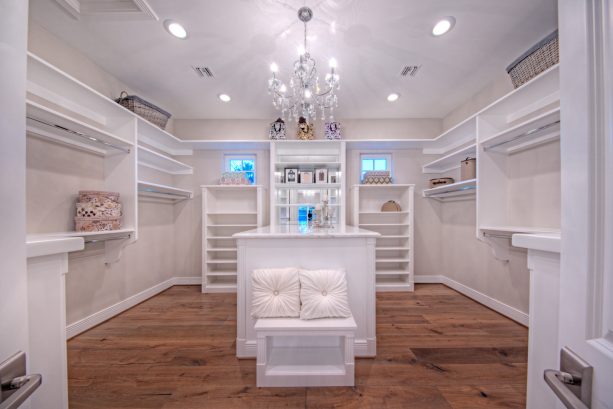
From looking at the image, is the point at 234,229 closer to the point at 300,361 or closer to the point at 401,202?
the point at 300,361

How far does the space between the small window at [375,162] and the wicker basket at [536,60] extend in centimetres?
197

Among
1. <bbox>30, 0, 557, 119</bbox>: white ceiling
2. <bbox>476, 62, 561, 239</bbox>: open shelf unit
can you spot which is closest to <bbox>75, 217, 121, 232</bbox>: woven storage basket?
<bbox>30, 0, 557, 119</bbox>: white ceiling

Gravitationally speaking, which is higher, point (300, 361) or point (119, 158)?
point (119, 158)

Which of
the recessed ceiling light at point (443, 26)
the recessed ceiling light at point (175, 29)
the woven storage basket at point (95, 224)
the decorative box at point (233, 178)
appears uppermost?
the recessed ceiling light at point (175, 29)

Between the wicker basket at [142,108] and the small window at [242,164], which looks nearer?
the wicker basket at [142,108]

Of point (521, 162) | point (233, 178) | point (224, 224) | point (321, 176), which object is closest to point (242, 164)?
point (233, 178)

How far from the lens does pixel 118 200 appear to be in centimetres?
238

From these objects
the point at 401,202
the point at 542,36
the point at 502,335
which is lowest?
the point at 502,335

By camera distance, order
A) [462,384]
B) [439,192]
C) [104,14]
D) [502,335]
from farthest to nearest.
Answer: [439,192] → [502,335] → [104,14] → [462,384]

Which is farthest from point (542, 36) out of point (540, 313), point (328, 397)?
point (328, 397)

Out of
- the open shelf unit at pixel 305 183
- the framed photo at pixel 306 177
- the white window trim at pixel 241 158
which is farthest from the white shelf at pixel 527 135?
the white window trim at pixel 241 158

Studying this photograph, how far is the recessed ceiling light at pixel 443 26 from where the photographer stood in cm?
194

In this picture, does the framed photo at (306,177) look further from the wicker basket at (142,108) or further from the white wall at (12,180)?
the white wall at (12,180)

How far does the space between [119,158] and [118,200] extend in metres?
0.46
